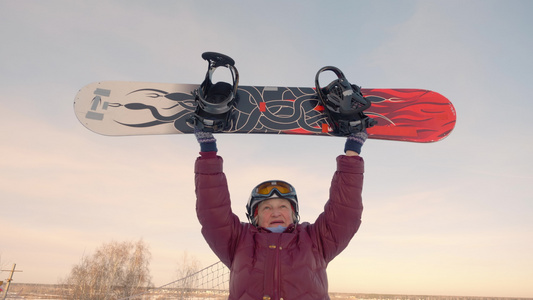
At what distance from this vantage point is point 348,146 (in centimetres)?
279

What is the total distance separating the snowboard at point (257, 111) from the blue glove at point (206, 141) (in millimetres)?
976

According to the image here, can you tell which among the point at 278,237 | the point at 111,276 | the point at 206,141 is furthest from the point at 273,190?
the point at 111,276

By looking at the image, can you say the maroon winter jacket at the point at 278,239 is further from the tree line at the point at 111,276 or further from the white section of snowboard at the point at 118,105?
the tree line at the point at 111,276

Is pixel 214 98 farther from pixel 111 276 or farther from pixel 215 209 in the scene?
pixel 111 276

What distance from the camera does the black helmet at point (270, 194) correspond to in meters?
2.93

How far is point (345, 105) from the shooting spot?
10.1 feet

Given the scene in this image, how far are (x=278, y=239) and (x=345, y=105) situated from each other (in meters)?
1.36

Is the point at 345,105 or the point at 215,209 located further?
the point at 345,105

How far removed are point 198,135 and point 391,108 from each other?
256 cm

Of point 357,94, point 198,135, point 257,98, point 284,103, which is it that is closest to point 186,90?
point 257,98

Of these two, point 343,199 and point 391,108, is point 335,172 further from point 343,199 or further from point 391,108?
point 391,108

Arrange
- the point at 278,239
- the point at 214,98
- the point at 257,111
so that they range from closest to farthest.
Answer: the point at 278,239
the point at 214,98
the point at 257,111

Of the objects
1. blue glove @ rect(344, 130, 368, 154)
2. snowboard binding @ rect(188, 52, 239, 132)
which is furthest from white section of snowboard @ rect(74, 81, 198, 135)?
blue glove @ rect(344, 130, 368, 154)

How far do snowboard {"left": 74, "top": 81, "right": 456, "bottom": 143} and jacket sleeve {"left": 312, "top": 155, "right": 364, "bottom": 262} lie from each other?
1.26 meters
